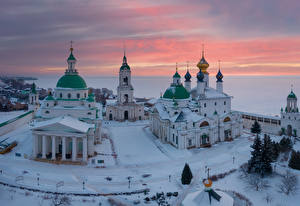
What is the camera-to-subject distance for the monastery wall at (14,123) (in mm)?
40253

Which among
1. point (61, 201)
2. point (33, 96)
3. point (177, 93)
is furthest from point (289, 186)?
point (33, 96)

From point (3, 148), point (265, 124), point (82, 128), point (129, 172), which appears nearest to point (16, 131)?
point (3, 148)

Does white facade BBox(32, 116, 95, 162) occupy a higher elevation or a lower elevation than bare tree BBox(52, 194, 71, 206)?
higher

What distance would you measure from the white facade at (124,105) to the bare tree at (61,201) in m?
33.4

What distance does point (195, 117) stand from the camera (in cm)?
3653

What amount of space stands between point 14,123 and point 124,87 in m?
21.0

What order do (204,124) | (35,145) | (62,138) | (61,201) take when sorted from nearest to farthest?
(61,201)
(62,138)
(35,145)
(204,124)

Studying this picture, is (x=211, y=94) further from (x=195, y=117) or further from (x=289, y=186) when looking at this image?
(x=289, y=186)

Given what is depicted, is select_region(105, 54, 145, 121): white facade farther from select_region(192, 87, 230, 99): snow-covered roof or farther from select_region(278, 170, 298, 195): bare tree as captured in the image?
select_region(278, 170, 298, 195): bare tree

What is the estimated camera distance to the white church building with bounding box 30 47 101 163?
29234 mm

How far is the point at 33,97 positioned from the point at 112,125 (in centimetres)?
1860

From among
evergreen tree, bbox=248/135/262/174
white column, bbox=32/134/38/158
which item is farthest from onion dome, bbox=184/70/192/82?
white column, bbox=32/134/38/158

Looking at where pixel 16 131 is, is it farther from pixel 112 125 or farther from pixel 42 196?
pixel 42 196

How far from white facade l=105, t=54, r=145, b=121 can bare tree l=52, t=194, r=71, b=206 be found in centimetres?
3343
